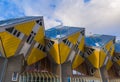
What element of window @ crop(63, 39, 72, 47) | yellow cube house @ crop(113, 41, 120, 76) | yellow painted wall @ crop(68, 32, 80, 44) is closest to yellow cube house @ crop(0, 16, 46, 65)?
window @ crop(63, 39, 72, 47)

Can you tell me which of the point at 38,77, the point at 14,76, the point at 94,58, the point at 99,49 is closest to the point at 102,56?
the point at 94,58

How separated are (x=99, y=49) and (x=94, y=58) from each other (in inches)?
111

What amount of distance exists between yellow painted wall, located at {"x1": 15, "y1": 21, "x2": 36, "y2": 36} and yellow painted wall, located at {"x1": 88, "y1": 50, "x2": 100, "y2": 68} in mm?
17501

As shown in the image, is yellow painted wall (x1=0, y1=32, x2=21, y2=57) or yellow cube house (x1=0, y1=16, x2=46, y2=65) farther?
yellow cube house (x1=0, y1=16, x2=46, y2=65)

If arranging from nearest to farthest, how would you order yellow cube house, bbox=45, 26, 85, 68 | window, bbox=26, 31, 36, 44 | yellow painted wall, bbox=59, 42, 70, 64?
window, bbox=26, 31, 36, 44
yellow painted wall, bbox=59, 42, 70, 64
yellow cube house, bbox=45, 26, 85, 68

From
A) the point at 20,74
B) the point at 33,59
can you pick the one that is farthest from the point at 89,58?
the point at 20,74

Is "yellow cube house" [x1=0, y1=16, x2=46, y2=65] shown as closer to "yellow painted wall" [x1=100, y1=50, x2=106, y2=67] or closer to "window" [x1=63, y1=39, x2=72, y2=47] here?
"window" [x1=63, y1=39, x2=72, y2=47]

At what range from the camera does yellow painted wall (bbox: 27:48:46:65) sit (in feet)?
122

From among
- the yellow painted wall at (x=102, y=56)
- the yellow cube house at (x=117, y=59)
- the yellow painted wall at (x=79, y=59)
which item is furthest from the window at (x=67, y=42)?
the yellow cube house at (x=117, y=59)

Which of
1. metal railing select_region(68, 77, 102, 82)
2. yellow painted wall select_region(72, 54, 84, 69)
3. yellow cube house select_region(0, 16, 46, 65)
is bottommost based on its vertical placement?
metal railing select_region(68, 77, 102, 82)

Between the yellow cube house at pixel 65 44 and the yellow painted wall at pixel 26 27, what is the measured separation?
5367mm

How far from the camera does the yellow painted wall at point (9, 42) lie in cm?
3022

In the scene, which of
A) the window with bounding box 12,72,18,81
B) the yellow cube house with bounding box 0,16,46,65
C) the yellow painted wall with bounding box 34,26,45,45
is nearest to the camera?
the yellow cube house with bounding box 0,16,46,65

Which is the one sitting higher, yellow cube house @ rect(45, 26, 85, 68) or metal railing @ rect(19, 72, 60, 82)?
yellow cube house @ rect(45, 26, 85, 68)
